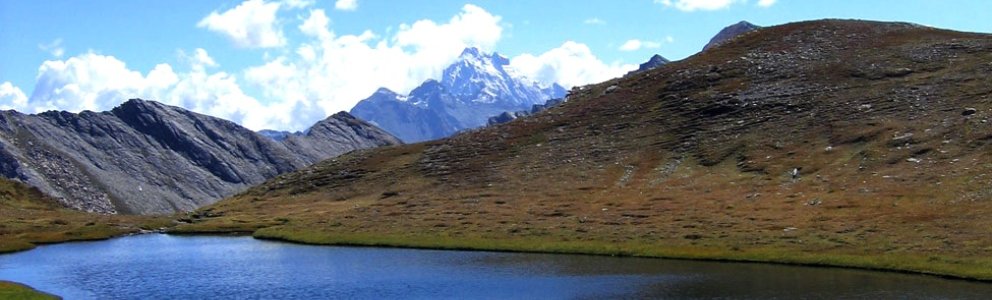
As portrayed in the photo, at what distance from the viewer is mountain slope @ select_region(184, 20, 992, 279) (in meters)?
95.9

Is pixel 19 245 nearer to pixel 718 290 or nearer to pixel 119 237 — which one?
pixel 119 237

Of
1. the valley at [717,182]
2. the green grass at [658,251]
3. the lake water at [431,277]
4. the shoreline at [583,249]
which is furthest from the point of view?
the valley at [717,182]

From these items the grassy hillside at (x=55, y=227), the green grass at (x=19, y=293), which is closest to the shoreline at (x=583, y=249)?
the grassy hillside at (x=55, y=227)

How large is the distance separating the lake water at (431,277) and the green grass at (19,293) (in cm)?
273

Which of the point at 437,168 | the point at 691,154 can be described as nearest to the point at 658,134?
the point at 691,154

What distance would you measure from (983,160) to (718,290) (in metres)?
63.9

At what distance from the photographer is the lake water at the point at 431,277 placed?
68812mm

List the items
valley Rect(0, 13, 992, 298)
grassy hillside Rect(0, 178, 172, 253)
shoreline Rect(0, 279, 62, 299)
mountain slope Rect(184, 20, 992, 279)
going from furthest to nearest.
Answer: grassy hillside Rect(0, 178, 172, 253) < mountain slope Rect(184, 20, 992, 279) < valley Rect(0, 13, 992, 298) < shoreline Rect(0, 279, 62, 299)

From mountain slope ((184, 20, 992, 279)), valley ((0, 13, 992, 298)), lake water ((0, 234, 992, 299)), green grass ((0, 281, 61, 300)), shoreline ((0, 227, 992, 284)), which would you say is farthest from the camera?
mountain slope ((184, 20, 992, 279))

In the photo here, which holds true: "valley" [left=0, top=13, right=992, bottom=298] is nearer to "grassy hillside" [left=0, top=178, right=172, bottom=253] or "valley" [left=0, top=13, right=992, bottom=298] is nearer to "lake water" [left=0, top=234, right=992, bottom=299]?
"grassy hillside" [left=0, top=178, right=172, bottom=253]

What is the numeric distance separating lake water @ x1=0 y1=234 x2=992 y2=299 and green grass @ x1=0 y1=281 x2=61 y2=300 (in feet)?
8.96

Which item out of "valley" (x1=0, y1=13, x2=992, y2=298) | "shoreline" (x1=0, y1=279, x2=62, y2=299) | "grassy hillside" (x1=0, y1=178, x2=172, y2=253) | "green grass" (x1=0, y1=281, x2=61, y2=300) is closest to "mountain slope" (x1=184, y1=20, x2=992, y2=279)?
"valley" (x1=0, y1=13, x2=992, y2=298)

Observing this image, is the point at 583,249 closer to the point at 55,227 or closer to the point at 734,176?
the point at 734,176

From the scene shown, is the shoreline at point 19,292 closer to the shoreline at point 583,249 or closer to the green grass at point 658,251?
the shoreline at point 583,249
